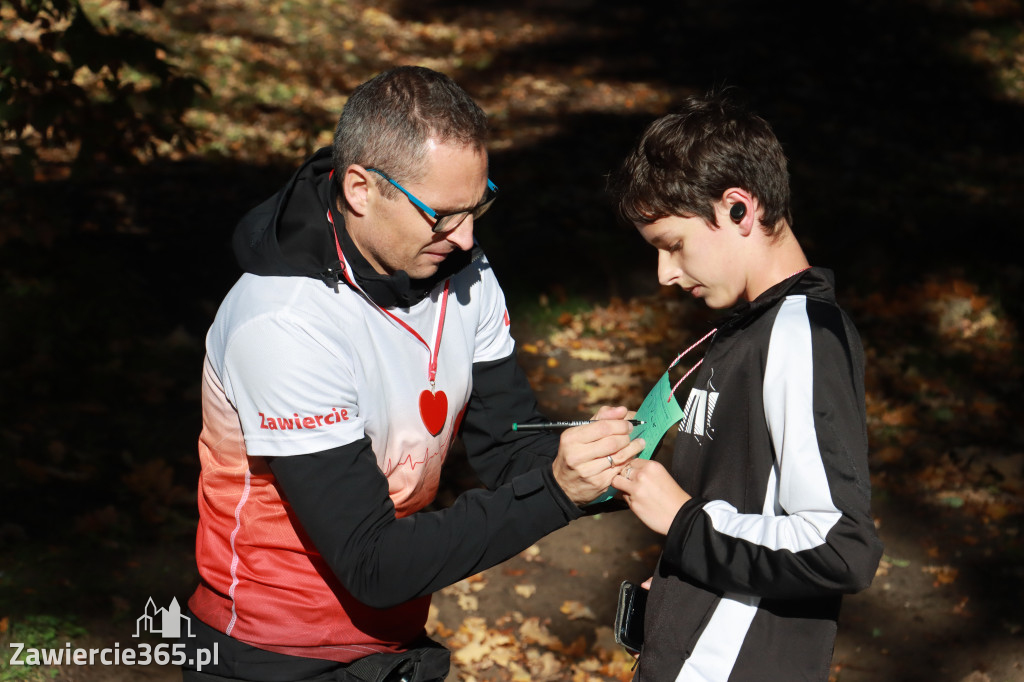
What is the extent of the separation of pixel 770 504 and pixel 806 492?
0.58 ft

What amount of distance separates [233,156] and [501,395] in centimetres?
825

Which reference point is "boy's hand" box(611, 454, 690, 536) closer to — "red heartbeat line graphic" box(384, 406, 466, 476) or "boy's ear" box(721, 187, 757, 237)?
"red heartbeat line graphic" box(384, 406, 466, 476)

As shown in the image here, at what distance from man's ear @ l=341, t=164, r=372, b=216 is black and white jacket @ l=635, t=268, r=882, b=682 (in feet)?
3.60

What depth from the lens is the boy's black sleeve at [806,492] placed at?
7.41ft

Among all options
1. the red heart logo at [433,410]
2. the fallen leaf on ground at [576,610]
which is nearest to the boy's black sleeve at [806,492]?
the red heart logo at [433,410]

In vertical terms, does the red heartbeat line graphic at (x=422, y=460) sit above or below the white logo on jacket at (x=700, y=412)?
below

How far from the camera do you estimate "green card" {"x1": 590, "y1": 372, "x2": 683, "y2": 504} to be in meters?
2.59

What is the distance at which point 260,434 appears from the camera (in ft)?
8.31

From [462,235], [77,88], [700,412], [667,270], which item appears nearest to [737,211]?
[667,270]

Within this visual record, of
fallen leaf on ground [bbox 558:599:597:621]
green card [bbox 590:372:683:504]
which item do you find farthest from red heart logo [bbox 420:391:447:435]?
fallen leaf on ground [bbox 558:599:597:621]

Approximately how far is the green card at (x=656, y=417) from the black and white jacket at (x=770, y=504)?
0.11 m

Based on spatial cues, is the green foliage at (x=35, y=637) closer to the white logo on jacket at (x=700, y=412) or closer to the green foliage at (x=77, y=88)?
the green foliage at (x=77, y=88)

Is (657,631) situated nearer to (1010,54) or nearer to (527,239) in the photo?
(527,239)

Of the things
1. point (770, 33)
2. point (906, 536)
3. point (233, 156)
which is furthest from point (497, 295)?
point (770, 33)
